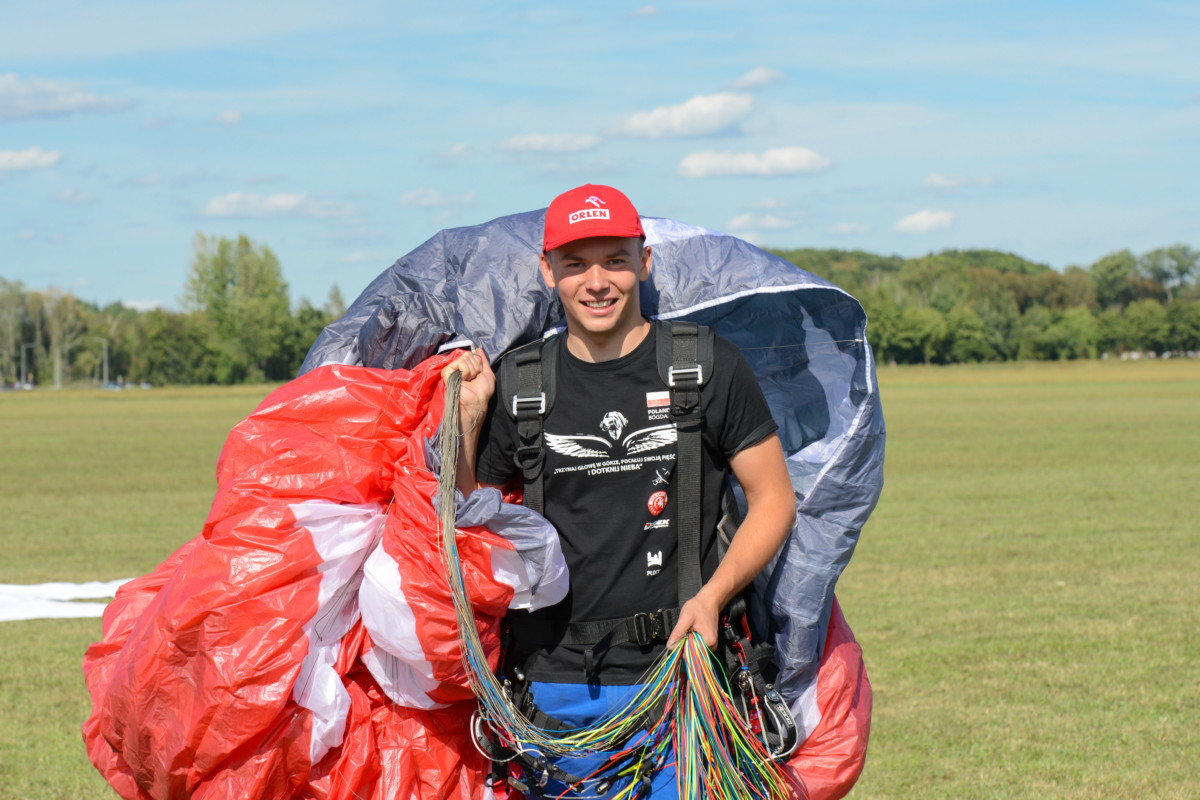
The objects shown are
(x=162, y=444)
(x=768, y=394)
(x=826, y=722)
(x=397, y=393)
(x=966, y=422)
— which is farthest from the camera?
(x=966, y=422)

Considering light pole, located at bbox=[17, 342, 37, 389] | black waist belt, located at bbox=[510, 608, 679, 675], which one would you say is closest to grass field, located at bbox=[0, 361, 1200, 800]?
black waist belt, located at bbox=[510, 608, 679, 675]

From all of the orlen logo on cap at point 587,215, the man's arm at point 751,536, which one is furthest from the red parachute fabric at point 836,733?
the orlen logo on cap at point 587,215

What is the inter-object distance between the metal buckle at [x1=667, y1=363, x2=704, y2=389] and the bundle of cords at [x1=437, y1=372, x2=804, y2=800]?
Answer: 469mm

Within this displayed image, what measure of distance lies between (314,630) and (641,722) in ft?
2.43

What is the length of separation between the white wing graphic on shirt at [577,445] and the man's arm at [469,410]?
0.17 metres

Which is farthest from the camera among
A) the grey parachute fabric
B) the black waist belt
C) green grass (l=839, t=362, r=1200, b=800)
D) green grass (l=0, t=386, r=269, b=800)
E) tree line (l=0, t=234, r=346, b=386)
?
tree line (l=0, t=234, r=346, b=386)

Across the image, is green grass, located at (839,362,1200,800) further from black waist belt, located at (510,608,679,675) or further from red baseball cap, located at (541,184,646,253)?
red baseball cap, located at (541,184,646,253)

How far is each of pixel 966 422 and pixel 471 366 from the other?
23.4 metres

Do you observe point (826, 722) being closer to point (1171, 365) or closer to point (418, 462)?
point (418, 462)

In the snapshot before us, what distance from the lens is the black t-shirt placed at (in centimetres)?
247

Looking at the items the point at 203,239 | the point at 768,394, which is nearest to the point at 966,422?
the point at 768,394

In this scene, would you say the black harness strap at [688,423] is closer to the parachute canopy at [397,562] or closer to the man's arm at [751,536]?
the man's arm at [751,536]

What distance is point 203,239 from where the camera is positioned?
292 ft

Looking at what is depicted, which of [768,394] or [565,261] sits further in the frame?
[768,394]
